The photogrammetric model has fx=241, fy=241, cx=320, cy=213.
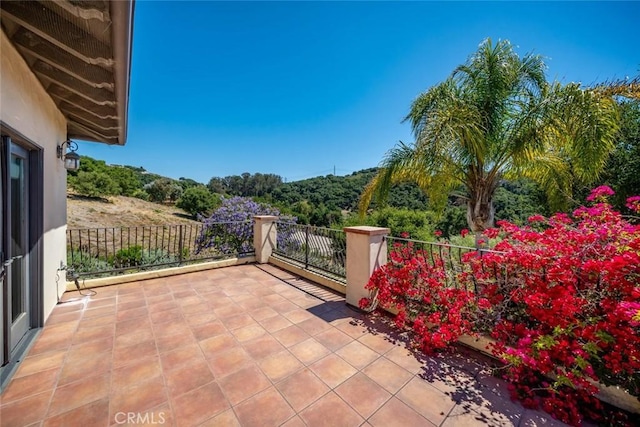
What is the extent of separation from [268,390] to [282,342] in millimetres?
707

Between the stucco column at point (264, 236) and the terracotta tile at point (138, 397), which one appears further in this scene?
the stucco column at point (264, 236)

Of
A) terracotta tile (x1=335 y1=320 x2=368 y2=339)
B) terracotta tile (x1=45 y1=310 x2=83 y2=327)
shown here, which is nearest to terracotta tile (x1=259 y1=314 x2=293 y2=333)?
terracotta tile (x1=335 y1=320 x2=368 y2=339)

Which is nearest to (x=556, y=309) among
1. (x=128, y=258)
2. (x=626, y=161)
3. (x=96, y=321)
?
(x=96, y=321)

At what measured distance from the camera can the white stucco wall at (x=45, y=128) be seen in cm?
198

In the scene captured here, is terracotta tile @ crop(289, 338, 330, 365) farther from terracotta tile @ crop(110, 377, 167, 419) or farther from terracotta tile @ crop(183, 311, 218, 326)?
terracotta tile @ crop(183, 311, 218, 326)

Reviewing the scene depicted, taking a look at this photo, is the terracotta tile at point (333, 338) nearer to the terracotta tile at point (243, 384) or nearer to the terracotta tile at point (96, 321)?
the terracotta tile at point (243, 384)

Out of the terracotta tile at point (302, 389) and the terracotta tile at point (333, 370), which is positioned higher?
the terracotta tile at point (333, 370)

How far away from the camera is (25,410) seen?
1768mm

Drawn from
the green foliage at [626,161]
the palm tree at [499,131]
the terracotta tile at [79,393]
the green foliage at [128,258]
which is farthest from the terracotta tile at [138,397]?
the green foliage at [626,161]

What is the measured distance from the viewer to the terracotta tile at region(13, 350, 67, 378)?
7.18 ft

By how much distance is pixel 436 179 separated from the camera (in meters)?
4.73

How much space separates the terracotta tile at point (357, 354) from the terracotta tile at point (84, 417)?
1.92 meters

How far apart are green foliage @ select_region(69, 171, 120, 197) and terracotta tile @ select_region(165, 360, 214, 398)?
28.5 meters

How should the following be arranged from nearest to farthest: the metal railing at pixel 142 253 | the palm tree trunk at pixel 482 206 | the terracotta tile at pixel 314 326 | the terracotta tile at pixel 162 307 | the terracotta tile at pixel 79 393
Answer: the terracotta tile at pixel 79 393, the terracotta tile at pixel 314 326, the terracotta tile at pixel 162 307, the metal railing at pixel 142 253, the palm tree trunk at pixel 482 206
